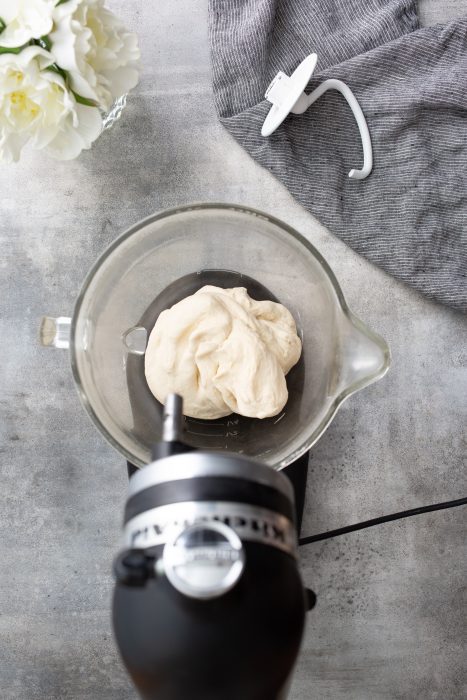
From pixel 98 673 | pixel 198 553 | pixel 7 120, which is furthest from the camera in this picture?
pixel 98 673

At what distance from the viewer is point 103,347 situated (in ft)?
2.39

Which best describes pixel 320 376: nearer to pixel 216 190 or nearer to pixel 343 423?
A: pixel 343 423

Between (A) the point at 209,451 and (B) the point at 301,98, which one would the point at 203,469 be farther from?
(B) the point at 301,98

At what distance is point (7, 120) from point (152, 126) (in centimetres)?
22

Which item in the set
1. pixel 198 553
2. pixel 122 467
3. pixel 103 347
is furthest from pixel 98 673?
pixel 198 553

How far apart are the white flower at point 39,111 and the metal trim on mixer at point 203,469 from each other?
1.40ft

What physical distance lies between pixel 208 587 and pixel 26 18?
23.0 inches

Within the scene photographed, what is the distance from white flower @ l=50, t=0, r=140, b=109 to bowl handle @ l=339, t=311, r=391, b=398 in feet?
1.20

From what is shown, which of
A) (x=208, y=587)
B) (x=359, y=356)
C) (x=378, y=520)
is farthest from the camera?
(x=378, y=520)

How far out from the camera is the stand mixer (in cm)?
41

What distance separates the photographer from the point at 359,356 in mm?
675

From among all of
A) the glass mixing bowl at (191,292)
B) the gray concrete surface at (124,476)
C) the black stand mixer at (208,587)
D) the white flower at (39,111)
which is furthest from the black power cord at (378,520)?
the white flower at (39,111)

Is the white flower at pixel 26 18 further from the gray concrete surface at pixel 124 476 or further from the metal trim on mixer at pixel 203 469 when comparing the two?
the metal trim on mixer at pixel 203 469

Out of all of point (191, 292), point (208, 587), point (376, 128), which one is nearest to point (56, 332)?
point (191, 292)
